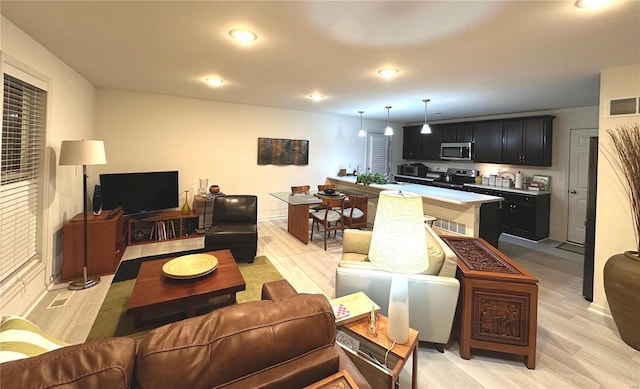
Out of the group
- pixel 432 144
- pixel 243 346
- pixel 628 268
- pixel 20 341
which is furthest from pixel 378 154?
pixel 20 341

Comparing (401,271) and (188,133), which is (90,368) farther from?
(188,133)

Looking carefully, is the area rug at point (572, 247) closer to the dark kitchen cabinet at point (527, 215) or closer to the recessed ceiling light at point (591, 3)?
the dark kitchen cabinet at point (527, 215)

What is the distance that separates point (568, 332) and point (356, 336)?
2.17 metres

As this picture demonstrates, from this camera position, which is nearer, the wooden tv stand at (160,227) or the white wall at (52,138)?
the white wall at (52,138)

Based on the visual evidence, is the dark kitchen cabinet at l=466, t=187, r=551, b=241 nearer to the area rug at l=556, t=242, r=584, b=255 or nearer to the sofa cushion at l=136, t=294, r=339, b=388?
the area rug at l=556, t=242, r=584, b=255

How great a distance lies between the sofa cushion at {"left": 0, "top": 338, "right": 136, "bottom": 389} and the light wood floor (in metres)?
1.69

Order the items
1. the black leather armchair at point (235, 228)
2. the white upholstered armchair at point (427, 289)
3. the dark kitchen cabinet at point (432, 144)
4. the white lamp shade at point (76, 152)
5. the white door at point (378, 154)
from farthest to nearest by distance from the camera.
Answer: the white door at point (378, 154), the dark kitchen cabinet at point (432, 144), the black leather armchair at point (235, 228), the white lamp shade at point (76, 152), the white upholstered armchair at point (427, 289)

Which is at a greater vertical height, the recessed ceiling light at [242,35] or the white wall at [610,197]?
the recessed ceiling light at [242,35]

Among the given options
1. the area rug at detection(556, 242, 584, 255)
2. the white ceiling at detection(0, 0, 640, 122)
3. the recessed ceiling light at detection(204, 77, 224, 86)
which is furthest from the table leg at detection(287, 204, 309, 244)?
the area rug at detection(556, 242, 584, 255)

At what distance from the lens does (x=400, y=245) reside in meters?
1.42

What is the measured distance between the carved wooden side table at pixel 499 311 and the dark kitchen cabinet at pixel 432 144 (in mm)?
5351

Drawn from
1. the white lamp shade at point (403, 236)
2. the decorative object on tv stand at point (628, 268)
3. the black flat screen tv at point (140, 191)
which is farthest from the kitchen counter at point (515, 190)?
the black flat screen tv at point (140, 191)

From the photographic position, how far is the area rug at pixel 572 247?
4473 mm

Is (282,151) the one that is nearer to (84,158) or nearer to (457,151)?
(84,158)
